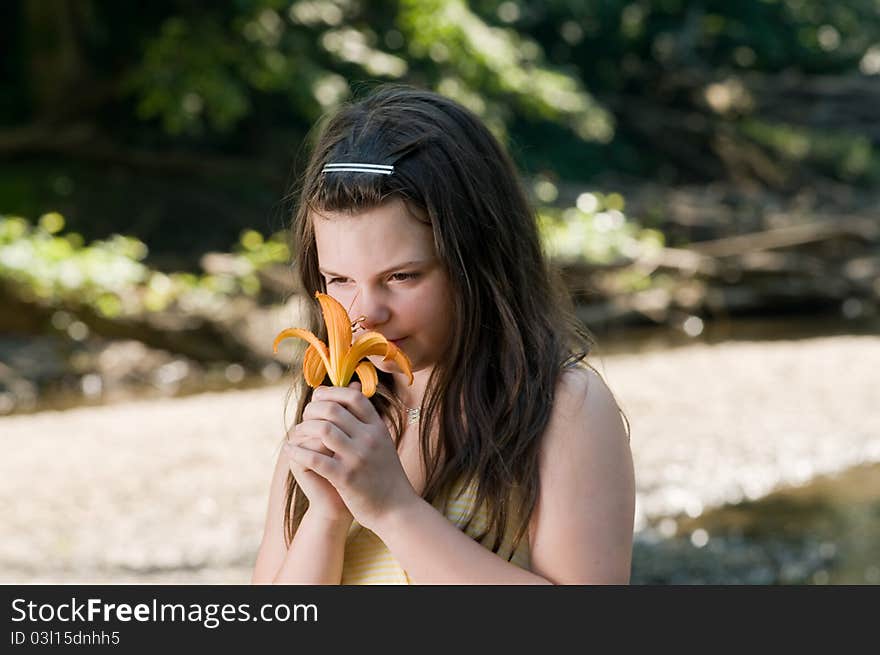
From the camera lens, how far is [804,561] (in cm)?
702

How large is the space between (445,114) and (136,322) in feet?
36.1

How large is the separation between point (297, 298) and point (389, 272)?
392 centimetres

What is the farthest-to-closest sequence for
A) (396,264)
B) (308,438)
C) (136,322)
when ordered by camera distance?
1. (136,322)
2. (396,264)
3. (308,438)

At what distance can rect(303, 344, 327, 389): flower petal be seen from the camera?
1.92 metres

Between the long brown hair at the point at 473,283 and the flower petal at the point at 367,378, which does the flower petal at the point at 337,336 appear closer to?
the flower petal at the point at 367,378

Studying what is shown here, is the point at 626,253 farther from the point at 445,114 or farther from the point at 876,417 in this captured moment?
the point at 445,114

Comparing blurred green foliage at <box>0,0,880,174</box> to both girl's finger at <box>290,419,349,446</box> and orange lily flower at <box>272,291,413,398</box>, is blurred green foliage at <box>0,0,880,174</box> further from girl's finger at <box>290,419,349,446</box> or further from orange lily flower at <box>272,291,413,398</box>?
girl's finger at <box>290,419,349,446</box>

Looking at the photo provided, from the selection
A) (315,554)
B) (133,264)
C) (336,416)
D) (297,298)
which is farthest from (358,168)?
(133,264)

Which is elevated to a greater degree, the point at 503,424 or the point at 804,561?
the point at 804,561

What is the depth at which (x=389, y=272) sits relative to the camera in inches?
77.0

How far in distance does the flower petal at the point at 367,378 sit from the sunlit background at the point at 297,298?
420 cm
